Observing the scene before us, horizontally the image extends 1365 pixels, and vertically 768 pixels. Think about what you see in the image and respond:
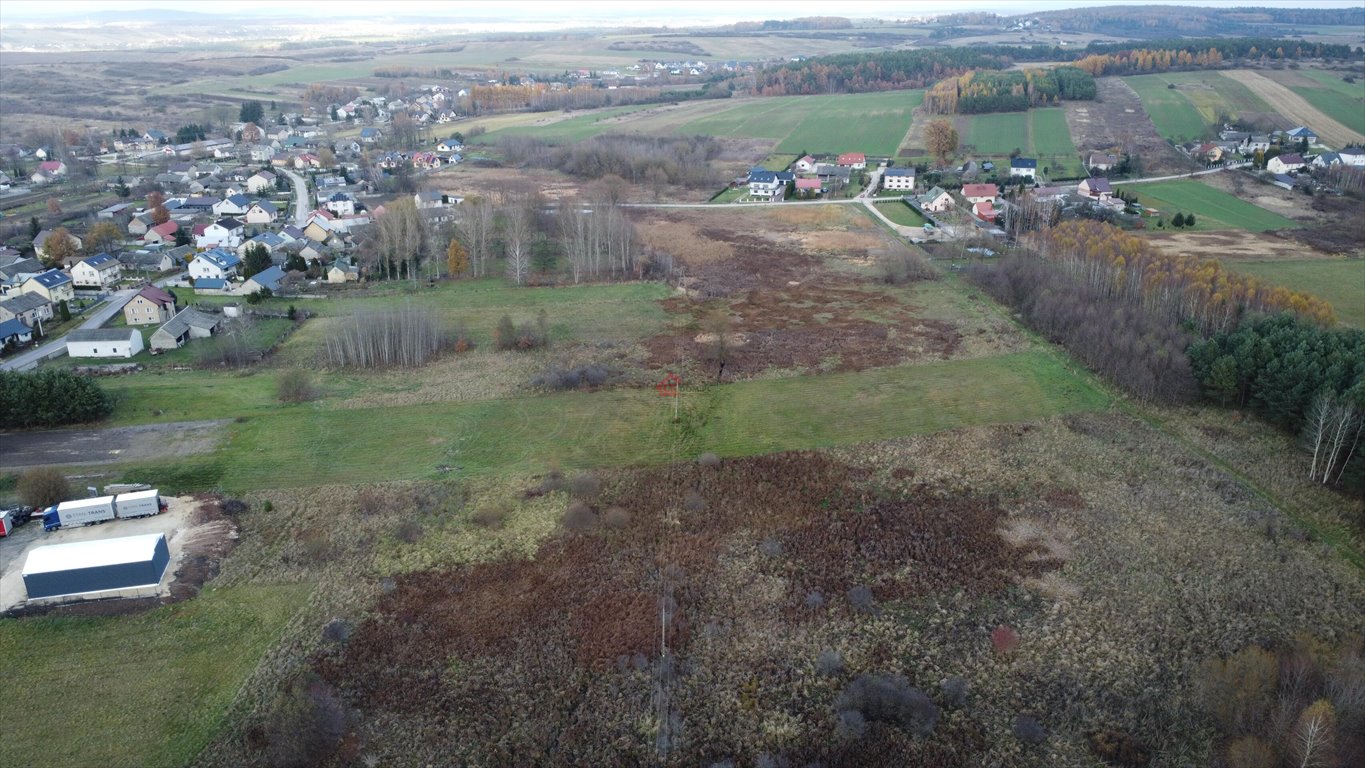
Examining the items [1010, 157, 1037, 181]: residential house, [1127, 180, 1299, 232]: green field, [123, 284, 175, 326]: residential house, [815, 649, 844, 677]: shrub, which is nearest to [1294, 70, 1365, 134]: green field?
[1127, 180, 1299, 232]: green field

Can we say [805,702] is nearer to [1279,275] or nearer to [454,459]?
[454,459]

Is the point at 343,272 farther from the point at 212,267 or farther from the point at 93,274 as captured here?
the point at 93,274

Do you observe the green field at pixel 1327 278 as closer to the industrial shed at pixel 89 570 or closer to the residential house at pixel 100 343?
the industrial shed at pixel 89 570

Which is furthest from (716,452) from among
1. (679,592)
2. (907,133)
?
(907,133)

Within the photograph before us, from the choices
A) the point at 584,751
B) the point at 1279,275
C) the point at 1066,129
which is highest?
the point at 1066,129

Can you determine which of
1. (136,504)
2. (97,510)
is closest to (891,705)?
(136,504)

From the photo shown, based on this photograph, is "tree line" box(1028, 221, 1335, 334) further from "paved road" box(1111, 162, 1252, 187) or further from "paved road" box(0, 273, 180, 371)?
"paved road" box(0, 273, 180, 371)

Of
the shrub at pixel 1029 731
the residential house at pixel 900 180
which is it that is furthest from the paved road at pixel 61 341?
the residential house at pixel 900 180
